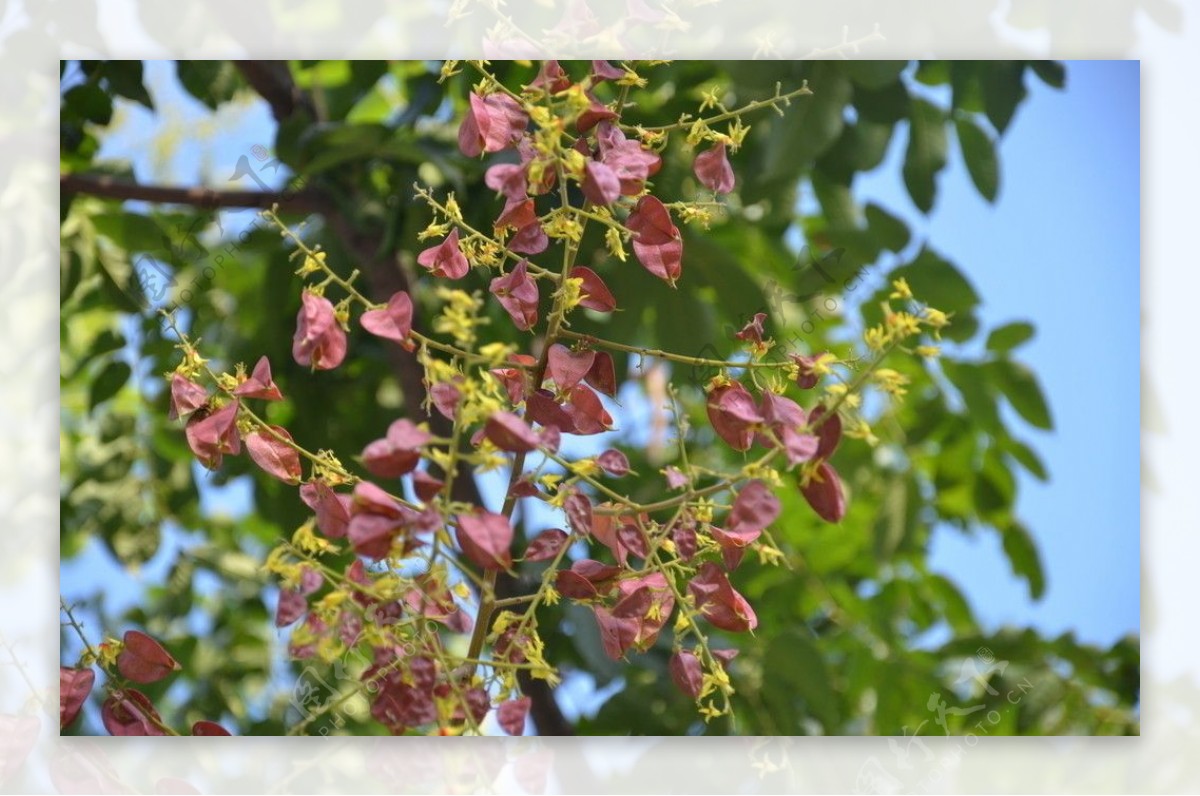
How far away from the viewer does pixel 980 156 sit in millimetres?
1173

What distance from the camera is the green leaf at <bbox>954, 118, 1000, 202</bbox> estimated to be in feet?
3.83

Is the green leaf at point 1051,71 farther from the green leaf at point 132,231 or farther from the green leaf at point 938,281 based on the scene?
the green leaf at point 132,231

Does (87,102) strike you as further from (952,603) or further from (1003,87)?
(952,603)

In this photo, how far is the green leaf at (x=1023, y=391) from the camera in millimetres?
1189

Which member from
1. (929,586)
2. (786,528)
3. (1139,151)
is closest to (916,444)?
(929,586)

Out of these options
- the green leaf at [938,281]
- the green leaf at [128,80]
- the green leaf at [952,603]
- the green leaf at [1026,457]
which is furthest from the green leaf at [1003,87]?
the green leaf at [128,80]

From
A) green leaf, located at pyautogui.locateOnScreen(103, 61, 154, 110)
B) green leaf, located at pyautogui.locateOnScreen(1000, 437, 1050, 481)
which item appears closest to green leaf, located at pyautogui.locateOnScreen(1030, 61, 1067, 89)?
green leaf, located at pyautogui.locateOnScreen(1000, 437, 1050, 481)

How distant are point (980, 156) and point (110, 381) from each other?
882 millimetres

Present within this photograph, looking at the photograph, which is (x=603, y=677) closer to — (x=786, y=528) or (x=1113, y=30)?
(x=786, y=528)

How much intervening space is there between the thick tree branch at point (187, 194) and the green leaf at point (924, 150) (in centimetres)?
57

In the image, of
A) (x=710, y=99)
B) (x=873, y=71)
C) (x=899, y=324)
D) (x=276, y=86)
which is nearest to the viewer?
(x=899, y=324)
